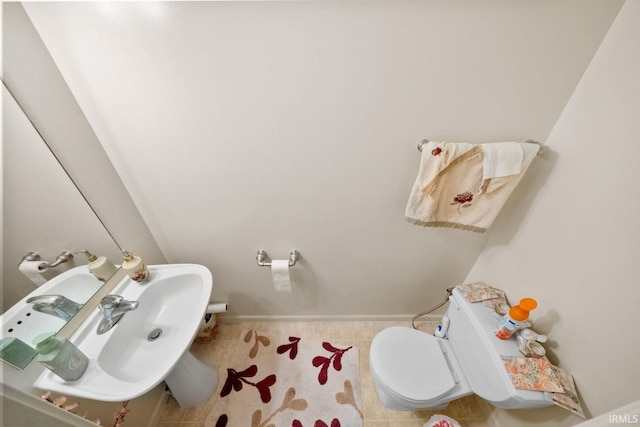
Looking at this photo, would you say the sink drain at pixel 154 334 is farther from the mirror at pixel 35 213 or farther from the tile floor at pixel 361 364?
the tile floor at pixel 361 364

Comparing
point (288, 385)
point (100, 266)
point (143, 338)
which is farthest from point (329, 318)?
point (100, 266)

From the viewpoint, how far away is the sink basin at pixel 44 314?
0.69 metres

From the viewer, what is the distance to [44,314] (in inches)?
30.6

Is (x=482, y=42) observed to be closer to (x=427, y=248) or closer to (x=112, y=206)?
(x=427, y=248)

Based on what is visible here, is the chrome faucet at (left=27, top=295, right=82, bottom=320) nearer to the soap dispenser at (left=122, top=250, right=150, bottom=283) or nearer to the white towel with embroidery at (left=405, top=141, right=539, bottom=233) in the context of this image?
the soap dispenser at (left=122, top=250, right=150, bottom=283)

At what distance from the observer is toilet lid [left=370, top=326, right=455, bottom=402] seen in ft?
3.29

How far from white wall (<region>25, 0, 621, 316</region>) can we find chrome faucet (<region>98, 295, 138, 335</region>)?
0.39 metres

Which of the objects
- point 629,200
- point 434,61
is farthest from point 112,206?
point 629,200

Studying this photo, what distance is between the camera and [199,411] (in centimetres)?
125

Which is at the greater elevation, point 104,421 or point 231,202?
point 231,202

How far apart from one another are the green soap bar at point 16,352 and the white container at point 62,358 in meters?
0.08

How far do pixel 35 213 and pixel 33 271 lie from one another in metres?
0.20

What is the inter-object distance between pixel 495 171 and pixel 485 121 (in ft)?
0.65

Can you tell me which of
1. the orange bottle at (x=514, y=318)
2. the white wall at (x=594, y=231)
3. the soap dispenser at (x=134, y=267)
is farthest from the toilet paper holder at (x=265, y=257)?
the white wall at (x=594, y=231)
